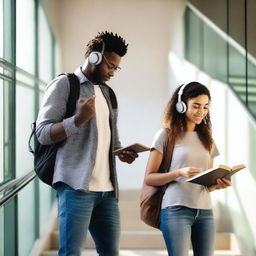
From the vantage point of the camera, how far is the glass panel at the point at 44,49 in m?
4.94

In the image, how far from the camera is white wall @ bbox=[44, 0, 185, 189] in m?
7.41

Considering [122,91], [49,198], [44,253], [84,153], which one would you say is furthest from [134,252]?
[122,91]

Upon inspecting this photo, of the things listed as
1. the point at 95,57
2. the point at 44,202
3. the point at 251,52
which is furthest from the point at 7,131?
the point at 44,202

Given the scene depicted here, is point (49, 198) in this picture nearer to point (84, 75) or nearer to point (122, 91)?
point (122, 91)

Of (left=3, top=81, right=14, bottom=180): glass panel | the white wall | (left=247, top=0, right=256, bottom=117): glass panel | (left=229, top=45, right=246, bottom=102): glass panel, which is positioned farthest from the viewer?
the white wall

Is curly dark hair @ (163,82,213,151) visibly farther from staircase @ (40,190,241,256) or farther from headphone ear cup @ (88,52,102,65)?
staircase @ (40,190,241,256)

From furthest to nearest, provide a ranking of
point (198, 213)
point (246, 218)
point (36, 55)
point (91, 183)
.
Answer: point (36, 55) < point (246, 218) < point (198, 213) < point (91, 183)

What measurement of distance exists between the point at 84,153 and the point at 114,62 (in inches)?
14.1

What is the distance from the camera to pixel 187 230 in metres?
2.28

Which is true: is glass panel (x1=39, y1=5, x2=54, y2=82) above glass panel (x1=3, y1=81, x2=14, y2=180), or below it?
above

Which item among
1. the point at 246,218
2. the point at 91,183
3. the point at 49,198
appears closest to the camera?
the point at 91,183

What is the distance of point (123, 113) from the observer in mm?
7500

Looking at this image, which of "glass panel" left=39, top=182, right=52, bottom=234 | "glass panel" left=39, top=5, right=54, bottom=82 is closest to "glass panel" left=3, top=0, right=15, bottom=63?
"glass panel" left=39, top=5, right=54, bottom=82

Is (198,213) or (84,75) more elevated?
(84,75)
